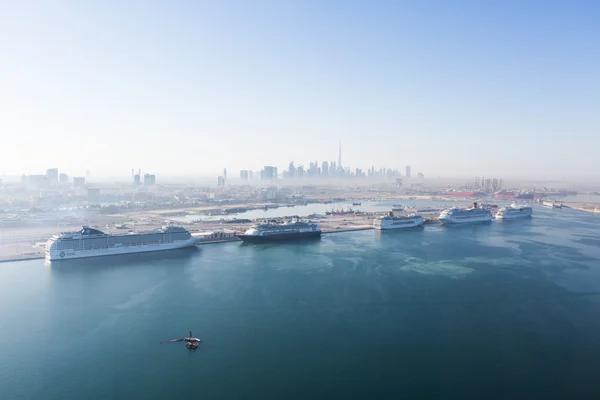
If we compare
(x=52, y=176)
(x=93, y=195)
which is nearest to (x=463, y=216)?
(x=93, y=195)

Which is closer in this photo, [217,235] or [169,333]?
[169,333]

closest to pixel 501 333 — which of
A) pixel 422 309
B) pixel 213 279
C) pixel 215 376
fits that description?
pixel 422 309

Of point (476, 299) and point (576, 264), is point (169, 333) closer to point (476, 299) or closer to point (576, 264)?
point (476, 299)

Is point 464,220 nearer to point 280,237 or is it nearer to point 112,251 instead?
point 280,237

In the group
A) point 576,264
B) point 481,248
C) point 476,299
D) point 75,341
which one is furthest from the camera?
point 481,248

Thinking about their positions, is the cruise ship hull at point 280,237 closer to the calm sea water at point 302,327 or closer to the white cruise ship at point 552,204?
the calm sea water at point 302,327

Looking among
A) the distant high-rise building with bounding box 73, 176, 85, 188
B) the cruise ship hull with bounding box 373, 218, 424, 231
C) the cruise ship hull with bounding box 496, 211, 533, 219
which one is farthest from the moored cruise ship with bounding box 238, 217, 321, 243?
the distant high-rise building with bounding box 73, 176, 85, 188
